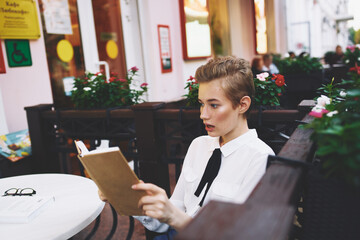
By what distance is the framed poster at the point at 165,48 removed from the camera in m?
4.87

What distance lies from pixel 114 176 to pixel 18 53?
7.98ft

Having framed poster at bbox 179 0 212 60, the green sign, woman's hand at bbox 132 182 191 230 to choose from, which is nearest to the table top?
woman's hand at bbox 132 182 191 230

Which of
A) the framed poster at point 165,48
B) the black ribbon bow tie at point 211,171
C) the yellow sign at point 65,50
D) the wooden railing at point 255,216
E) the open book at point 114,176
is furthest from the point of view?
the framed poster at point 165,48

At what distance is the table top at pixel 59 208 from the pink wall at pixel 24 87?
1.16 metres

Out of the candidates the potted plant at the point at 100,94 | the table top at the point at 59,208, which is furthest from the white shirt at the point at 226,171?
the potted plant at the point at 100,94

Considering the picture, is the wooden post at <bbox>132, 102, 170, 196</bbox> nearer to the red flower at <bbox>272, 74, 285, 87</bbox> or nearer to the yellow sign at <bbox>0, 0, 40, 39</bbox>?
the red flower at <bbox>272, 74, 285, 87</bbox>

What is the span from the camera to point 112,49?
4297 millimetres

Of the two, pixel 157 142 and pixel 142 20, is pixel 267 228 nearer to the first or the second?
pixel 157 142

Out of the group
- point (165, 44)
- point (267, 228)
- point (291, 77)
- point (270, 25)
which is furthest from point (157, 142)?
point (270, 25)

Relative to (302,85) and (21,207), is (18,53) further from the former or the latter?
(302,85)

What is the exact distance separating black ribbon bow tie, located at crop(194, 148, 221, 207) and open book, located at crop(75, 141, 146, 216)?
34 centimetres

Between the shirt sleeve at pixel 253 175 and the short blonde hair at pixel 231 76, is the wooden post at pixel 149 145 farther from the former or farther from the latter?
the shirt sleeve at pixel 253 175

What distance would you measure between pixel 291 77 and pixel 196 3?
2.33 meters

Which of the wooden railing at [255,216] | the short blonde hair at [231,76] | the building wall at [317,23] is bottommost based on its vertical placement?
the wooden railing at [255,216]
